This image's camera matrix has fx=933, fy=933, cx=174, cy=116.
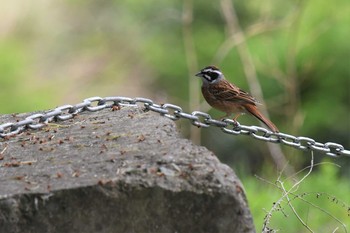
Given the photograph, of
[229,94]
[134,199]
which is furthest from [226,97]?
[134,199]

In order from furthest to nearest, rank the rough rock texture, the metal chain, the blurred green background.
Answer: the blurred green background < the metal chain < the rough rock texture

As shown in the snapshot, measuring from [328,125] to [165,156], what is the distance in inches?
234

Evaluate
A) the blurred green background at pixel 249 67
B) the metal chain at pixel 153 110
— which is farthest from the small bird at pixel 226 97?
the blurred green background at pixel 249 67

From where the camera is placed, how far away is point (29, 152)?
411cm

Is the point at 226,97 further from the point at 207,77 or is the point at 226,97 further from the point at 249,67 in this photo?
the point at 249,67

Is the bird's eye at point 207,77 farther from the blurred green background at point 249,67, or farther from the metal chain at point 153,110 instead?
the blurred green background at point 249,67

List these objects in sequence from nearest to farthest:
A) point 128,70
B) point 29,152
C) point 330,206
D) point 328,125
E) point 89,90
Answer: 1. point 29,152
2. point 330,206
3. point 328,125
4. point 89,90
5. point 128,70

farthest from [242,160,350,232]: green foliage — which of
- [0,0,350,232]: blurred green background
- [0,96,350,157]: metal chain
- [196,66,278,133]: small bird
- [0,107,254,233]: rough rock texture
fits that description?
[0,107,254,233]: rough rock texture

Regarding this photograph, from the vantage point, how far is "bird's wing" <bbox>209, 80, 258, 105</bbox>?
20.3ft

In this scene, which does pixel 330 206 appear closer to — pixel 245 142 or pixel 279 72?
pixel 279 72

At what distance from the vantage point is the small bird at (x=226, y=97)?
6.19 m

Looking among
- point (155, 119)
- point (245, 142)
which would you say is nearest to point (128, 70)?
point (245, 142)

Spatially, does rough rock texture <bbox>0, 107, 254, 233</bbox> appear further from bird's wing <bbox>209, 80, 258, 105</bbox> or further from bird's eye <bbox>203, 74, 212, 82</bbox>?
bird's eye <bbox>203, 74, 212, 82</bbox>

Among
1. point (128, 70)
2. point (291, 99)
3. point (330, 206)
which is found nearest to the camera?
point (330, 206)
